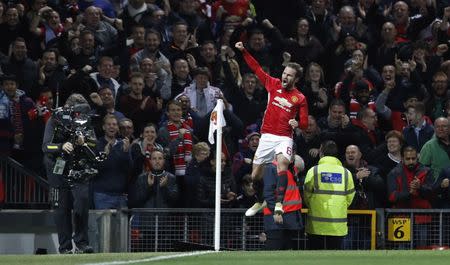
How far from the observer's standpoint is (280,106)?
19312mm

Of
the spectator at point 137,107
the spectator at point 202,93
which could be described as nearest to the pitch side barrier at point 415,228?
the spectator at point 202,93

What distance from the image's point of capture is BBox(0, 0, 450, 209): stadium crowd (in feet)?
70.5

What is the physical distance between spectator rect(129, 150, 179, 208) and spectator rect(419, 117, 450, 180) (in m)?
4.03

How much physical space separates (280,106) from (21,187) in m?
4.95

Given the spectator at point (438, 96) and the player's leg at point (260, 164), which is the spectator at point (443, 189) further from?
the spectator at point (438, 96)

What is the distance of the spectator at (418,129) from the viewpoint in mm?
23344

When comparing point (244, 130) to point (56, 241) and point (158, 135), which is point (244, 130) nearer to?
point (158, 135)

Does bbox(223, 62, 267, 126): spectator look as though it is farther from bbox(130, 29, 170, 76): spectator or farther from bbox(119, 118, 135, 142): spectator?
bbox(119, 118, 135, 142): spectator

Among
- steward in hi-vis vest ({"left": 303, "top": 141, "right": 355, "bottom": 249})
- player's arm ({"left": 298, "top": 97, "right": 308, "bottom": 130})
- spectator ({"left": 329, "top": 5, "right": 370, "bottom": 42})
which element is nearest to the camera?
steward in hi-vis vest ({"left": 303, "top": 141, "right": 355, "bottom": 249})

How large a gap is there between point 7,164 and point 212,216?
398 cm

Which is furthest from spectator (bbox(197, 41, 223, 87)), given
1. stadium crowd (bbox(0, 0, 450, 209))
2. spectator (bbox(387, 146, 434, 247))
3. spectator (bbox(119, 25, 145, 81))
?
spectator (bbox(387, 146, 434, 247))

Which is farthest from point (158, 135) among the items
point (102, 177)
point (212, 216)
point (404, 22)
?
point (404, 22)

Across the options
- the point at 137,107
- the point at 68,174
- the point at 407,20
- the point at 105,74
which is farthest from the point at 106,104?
the point at 407,20

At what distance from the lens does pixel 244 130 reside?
77.3 ft
